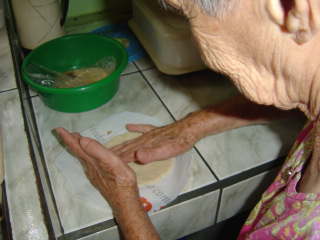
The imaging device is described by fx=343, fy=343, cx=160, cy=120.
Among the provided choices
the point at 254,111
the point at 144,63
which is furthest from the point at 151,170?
the point at 144,63

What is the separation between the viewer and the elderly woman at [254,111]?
1.14 feet

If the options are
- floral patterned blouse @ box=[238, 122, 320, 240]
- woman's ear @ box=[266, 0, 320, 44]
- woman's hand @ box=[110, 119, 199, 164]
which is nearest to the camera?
woman's ear @ box=[266, 0, 320, 44]

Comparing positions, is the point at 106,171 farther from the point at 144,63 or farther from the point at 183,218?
the point at 144,63

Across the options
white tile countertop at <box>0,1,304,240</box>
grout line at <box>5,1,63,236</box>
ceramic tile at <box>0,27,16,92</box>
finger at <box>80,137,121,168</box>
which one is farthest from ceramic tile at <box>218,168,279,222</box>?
ceramic tile at <box>0,27,16,92</box>

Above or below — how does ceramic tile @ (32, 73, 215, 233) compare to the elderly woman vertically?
below

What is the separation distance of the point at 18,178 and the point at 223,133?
0.44 metres

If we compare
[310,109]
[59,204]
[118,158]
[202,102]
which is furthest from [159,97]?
[310,109]

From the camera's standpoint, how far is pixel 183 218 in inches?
27.1

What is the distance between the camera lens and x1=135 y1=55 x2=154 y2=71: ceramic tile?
3.14 feet

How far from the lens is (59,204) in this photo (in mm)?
627

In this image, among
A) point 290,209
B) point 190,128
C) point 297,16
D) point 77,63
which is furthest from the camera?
point 77,63

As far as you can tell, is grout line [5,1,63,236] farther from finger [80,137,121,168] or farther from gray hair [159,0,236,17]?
gray hair [159,0,236,17]

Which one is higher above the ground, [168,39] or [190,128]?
[168,39]

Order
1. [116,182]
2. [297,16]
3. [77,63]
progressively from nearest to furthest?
1. [297,16]
2. [116,182]
3. [77,63]
